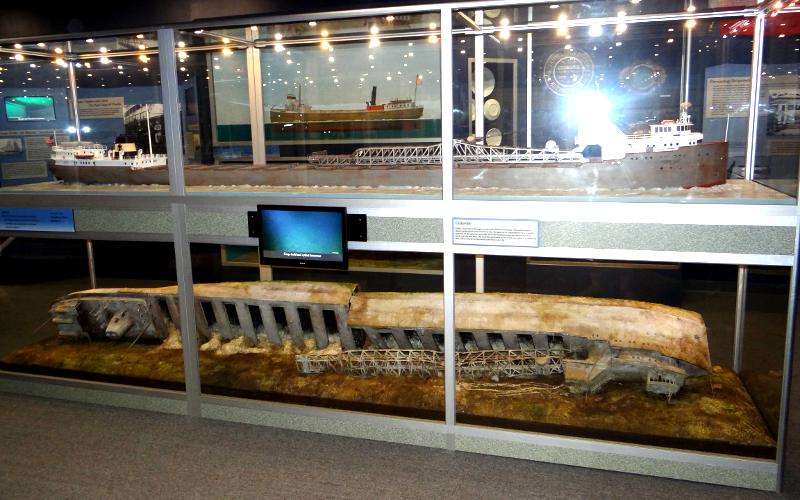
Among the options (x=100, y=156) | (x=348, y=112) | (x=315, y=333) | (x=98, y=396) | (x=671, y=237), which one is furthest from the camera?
(x=100, y=156)

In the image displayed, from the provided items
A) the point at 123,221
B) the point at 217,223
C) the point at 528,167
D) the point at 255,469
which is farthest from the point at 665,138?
the point at 123,221

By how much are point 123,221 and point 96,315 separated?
0.94m

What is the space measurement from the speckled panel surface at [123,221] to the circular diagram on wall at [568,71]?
2.13 meters

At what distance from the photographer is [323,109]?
3.42 meters

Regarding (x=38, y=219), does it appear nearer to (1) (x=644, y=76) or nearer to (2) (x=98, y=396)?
(2) (x=98, y=396)

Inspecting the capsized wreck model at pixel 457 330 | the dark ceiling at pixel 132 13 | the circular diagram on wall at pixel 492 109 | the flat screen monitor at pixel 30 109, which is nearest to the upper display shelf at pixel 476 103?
the circular diagram on wall at pixel 492 109

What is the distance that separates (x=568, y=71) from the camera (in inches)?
115

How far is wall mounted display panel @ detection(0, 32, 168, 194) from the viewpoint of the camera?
347 cm

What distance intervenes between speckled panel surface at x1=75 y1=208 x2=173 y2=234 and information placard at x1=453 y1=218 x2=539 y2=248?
1.63 metres

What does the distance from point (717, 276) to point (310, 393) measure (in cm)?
230

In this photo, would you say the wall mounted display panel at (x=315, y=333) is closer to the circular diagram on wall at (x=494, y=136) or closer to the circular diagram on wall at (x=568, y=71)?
the circular diagram on wall at (x=494, y=136)

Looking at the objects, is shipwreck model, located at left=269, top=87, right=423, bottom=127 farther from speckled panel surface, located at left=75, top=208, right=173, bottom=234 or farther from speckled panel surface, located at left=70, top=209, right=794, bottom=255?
speckled panel surface, located at left=75, top=208, right=173, bottom=234

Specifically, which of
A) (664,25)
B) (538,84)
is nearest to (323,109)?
(538,84)

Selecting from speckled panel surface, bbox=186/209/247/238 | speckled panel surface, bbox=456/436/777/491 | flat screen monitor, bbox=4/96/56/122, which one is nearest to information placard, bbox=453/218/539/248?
speckled panel surface, bbox=456/436/777/491
